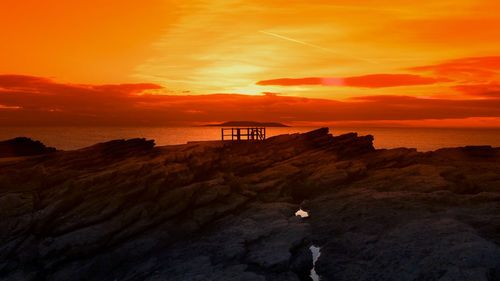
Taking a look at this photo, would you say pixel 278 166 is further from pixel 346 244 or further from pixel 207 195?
pixel 346 244

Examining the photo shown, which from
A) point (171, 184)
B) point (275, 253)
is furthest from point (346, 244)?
point (171, 184)

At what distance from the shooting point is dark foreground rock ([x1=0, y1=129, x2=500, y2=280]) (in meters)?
25.7

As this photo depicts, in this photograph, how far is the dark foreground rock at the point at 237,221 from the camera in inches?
1010

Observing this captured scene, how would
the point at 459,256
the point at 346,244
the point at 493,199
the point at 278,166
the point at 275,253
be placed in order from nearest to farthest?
1. the point at 459,256
2. the point at 275,253
3. the point at 346,244
4. the point at 493,199
5. the point at 278,166

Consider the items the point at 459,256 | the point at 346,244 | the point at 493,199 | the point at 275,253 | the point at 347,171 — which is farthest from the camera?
the point at 347,171

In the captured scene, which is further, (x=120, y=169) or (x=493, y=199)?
(x=120, y=169)

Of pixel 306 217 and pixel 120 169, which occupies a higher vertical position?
pixel 120 169

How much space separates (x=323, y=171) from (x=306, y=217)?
10.9 metres

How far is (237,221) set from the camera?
110 feet

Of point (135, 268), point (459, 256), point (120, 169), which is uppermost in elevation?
point (120, 169)

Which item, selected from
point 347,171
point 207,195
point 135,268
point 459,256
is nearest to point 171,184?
point 207,195

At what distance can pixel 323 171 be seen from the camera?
46.1 m

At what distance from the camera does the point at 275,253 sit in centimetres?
2703

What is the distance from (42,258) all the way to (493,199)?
110ft
